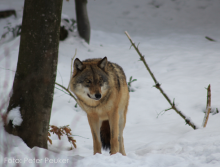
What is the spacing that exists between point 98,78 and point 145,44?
7.75 m

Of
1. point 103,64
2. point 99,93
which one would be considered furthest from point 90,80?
point 103,64

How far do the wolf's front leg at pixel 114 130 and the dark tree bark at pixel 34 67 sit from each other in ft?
3.68

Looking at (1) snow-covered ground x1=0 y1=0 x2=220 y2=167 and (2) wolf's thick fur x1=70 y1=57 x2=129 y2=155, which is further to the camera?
(2) wolf's thick fur x1=70 y1=57 x2=129 y2=155

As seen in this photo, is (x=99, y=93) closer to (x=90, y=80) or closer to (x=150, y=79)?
(x=90, y=80)

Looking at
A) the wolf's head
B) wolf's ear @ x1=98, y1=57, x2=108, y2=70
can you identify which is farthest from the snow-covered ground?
wolf's ear @ x1=98, y1=57, x2=108, y2=70

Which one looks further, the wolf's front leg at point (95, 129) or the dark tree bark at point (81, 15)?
the dark tree bark at point (81, 15)

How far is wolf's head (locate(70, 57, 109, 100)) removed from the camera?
3484 millimetres

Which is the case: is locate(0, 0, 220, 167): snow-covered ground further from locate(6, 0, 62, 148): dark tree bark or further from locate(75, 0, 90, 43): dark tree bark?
locate(75, 0, 90, 43): dark tree bark

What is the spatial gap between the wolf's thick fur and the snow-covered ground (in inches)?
17.1

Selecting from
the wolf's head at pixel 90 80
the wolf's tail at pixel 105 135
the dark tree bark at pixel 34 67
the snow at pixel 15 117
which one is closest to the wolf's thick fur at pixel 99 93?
the wolf's head at pixel 90 80

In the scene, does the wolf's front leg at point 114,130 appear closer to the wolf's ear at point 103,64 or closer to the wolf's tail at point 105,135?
the wolf's tail at point 105,135

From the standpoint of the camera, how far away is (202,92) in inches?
250

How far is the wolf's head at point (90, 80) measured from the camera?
137 inches

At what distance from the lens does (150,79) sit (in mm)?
7504
